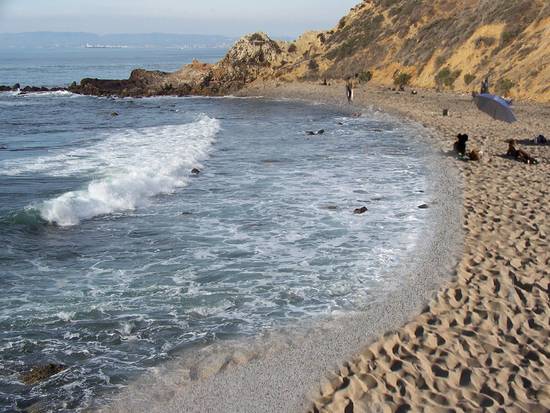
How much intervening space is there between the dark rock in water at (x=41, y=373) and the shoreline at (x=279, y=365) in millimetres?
1054

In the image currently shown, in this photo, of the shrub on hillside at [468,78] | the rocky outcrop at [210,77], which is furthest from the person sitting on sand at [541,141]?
the rocky outcrop at [210,77]

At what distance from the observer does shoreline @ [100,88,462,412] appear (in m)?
6.24

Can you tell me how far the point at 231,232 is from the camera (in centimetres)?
1244

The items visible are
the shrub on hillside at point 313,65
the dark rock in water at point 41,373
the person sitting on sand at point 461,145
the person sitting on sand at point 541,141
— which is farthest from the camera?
the shrub on hillside at point 313,65

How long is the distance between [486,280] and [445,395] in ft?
11.2

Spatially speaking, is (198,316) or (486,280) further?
(486,280)

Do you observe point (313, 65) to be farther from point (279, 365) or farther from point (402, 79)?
point (279, 365)

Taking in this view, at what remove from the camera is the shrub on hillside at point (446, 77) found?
40625 millimetres

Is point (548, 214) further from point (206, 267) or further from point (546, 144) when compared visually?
point (546, 144)

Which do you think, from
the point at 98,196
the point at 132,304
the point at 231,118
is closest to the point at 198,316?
the point at 132,304

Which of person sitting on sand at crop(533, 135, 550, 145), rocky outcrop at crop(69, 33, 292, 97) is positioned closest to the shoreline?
person sitting on sand at crop(533, 135, 550, 145)

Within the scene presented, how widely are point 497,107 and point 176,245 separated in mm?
10694

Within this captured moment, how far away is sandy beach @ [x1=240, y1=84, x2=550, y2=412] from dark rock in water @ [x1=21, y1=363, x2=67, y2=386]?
321 cm

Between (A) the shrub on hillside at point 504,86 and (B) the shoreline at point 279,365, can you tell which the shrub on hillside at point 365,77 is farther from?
(B) the shoreline at point 279,365
